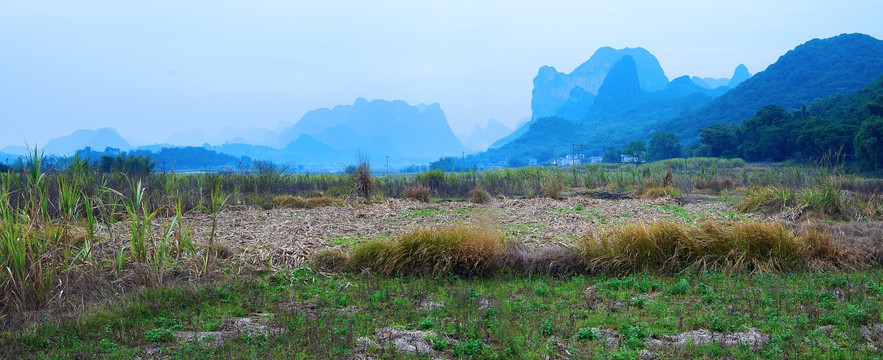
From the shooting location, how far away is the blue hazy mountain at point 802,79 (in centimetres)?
6700

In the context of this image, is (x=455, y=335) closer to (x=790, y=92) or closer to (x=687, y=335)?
(x=687, y=335)

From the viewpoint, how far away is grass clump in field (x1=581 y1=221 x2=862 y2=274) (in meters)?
5.95

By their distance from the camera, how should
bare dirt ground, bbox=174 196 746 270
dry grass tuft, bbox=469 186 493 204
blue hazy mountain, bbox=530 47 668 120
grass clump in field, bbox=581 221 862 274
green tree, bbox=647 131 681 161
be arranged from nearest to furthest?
1. grass clump in field, bbox=581 221 862 274
2. bare dirt ground, bbox=174 196 746 270
3. dry grass tuft, bbox=469 186 493 204
4. green tree, bbox=647 131 681 161
5. blue hazy mountain, bbox=530 47 668 120

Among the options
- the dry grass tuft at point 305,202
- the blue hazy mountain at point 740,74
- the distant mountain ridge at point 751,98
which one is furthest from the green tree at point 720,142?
the blue hazy mountain at point 740,74

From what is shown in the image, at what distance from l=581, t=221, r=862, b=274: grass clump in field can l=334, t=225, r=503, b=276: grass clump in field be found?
1.14 metres

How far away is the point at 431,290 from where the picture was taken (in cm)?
532

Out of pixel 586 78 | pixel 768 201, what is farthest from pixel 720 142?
pixel 586 78

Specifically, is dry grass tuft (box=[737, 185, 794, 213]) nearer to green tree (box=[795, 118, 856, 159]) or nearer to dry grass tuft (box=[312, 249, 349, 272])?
dry grass tuft (box=[312, 249, 349, 272])

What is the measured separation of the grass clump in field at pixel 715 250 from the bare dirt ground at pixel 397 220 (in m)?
0.93

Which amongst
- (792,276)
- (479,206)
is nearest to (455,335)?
(792,276)

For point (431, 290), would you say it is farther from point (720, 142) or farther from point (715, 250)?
point (720, 142)

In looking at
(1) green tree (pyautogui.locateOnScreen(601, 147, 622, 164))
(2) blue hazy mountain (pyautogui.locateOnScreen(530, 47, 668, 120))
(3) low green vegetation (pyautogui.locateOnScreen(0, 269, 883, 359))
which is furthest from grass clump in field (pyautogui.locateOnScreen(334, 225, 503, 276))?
(2) blue hazy mountain (pyautogui.locateOnScreen(530, 47, 668, 120))

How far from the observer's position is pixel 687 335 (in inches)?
154

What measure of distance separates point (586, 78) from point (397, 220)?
17132 cm
